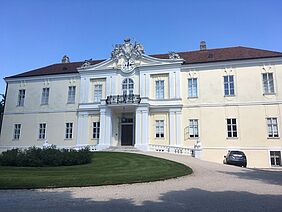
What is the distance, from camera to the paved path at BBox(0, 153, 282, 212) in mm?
6668

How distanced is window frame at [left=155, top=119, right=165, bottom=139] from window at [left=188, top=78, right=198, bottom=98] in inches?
173

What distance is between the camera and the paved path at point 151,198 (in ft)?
21.9

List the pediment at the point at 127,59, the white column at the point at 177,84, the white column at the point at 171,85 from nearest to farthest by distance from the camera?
the white column at the point at 177,84 → the white column at the point at 171,85 → the pediment at the point at 127,59

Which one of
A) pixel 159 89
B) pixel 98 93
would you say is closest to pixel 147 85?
pixel 159 89

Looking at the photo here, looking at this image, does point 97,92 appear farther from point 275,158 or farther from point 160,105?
point 275,158

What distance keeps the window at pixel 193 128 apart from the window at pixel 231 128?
3.18 m

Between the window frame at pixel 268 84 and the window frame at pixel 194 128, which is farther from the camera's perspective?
the window frame at pixel 194 128

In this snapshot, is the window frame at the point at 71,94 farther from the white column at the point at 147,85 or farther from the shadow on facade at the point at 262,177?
the shadow on facade at the point at 262,177

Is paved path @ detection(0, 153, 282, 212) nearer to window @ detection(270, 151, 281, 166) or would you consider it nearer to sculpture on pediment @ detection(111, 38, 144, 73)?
window @ detection(270, 151, 281, 166)

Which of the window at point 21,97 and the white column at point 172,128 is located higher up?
the window at point 21,97

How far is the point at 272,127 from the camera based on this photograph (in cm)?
2545

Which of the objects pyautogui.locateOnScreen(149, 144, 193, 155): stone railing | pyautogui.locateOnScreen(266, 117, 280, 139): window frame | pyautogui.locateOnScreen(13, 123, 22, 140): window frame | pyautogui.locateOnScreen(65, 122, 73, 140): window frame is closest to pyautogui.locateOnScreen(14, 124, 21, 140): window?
pyautogui.locateOnScreen(13, 123, 22, 140): window frame

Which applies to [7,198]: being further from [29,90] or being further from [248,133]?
[29,90]

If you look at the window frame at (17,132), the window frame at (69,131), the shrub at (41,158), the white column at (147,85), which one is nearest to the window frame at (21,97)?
the window frame at (17,132)
